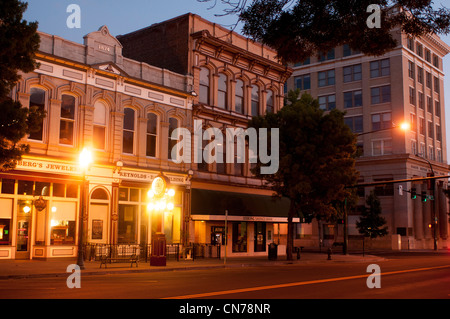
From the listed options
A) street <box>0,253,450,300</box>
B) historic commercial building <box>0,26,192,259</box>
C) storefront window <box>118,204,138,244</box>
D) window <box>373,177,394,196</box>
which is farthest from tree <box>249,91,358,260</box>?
window <box>373,177,394,196</box>

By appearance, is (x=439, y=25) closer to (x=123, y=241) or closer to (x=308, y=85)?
(x=123, y=241)

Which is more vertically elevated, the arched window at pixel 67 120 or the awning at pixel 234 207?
the arched window at pixel 67 120

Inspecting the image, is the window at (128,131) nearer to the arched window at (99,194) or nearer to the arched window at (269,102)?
the arched window at (99,194)

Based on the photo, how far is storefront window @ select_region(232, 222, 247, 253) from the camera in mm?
36500

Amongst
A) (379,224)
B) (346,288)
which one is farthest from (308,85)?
(346,288)

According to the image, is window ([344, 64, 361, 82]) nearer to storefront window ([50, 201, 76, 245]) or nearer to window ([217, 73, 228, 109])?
window ([217, 73, 228, 109])

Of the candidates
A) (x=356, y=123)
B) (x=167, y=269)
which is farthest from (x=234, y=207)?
(x=356, y=123)

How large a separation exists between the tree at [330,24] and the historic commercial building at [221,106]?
73.2ft

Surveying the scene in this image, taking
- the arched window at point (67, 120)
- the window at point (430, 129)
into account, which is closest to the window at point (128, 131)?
the arched window at point (67, 120)

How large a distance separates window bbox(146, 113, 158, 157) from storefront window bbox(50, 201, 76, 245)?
6244 millimetres

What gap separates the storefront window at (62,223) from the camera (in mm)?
26703

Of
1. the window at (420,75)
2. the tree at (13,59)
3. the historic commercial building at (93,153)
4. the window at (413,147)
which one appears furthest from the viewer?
the window at (420,75)

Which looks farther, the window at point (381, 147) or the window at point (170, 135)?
the window at point (381, 147)

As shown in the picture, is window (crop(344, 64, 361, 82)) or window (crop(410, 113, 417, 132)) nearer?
window (crop(410, 113, 417, 132))
